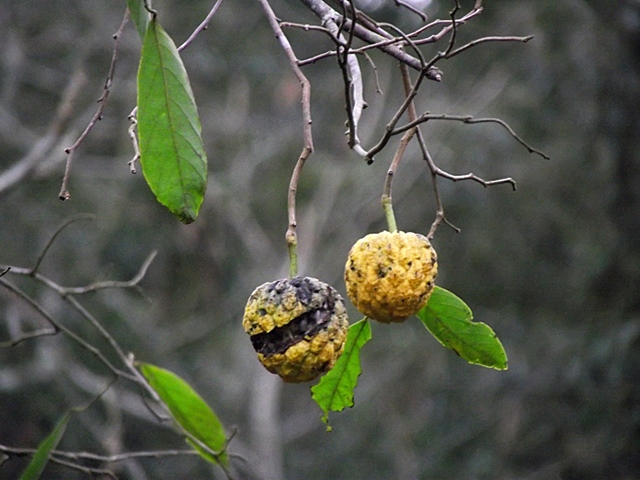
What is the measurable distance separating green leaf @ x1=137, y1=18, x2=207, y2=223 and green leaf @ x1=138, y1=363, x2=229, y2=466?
2.53 feet

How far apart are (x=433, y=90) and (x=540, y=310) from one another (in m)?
2.06

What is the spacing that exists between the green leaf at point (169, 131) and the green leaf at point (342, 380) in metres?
0.45

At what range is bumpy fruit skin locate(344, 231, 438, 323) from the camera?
1.19 meters

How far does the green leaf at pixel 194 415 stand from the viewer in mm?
1771

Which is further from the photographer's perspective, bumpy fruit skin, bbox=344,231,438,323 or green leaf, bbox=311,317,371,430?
green leaf, bbox=311,317,371,430

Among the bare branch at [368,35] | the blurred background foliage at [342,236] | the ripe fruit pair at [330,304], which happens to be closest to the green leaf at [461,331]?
the ripe fruit pair at [330,304]

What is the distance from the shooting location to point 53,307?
5125 mm

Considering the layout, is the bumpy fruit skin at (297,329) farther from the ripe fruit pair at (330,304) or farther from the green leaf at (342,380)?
the green leaf at (342,380)

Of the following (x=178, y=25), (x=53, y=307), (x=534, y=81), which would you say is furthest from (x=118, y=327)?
(x=534, y=81)

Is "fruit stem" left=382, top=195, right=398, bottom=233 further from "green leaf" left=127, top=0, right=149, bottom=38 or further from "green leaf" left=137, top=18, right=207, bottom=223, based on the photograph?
"green leaf" left=127, top=0, right=149, bottom=38

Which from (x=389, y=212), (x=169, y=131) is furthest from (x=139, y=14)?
(x=389, y=212)

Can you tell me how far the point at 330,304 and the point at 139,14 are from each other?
1.85 feet

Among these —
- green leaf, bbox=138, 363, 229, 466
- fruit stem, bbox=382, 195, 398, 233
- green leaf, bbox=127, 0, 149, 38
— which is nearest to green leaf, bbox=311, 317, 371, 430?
fruit stem, bbox=382, 195, 398, 233

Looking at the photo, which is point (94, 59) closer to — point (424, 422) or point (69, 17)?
point (69, 17)
